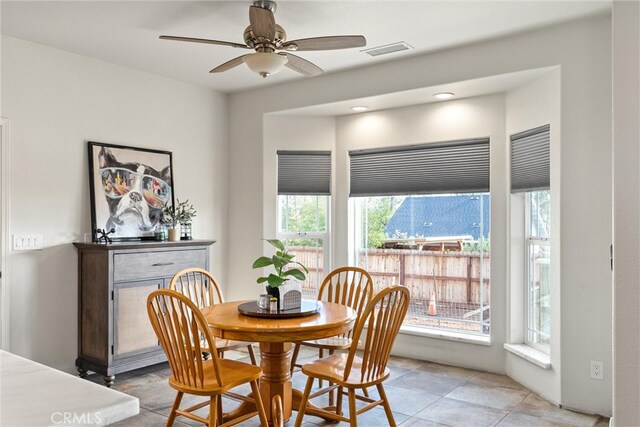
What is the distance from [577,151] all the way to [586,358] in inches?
55.6

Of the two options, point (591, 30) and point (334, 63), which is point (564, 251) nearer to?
point (591, 30)

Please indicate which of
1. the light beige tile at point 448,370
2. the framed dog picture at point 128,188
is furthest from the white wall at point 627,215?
the framed dog picture at point 128,188

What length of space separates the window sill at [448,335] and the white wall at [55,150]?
2988 mm

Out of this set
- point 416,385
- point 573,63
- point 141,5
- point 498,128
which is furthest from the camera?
point 498,128

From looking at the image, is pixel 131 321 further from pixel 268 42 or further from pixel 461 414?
pixel 461 414

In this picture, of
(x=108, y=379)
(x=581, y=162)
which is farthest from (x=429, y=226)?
(x=108, y=379)

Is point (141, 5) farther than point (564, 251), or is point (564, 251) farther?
point (564, 251)

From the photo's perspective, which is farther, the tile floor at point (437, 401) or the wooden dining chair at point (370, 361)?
the tile floor at point (437, 401)

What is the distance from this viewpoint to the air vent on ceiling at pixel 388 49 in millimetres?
3888

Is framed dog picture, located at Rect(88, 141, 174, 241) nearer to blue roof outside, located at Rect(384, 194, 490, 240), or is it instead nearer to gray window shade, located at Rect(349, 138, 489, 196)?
gray window shade, located at Rect(349, 138, 489, 196)

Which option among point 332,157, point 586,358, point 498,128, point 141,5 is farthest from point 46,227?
point 586,358

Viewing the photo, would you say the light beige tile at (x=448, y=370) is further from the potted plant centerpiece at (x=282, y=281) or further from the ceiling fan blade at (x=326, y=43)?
the ceiling fan blade at (x=326, y=43)

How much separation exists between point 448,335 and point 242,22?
10.4 ft

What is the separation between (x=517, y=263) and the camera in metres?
4.11
